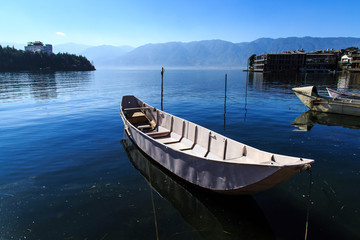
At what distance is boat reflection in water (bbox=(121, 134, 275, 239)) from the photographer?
25.1 feet

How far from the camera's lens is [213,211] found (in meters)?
8.65

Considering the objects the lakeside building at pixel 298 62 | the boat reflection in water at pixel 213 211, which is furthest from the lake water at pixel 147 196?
the lakeside building at pixel 298 62


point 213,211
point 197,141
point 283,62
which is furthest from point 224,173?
point 283,62

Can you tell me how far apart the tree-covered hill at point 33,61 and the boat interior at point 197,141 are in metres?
175

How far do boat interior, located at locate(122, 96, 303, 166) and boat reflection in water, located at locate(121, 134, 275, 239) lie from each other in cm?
180

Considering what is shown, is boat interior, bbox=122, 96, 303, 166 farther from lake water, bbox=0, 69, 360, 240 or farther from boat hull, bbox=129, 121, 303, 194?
lake water, bbox=0, 69, 360, 240

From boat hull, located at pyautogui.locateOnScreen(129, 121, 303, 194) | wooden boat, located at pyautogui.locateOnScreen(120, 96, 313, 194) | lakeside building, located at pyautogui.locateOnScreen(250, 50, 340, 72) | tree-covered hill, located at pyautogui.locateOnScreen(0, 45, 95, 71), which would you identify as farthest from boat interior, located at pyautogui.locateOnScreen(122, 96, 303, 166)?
tree-covered hill, located at pyautogui.locateOnScreen(0, 45, 95, 71)

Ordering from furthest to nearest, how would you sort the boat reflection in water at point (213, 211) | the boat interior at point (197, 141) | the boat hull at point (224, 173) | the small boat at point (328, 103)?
the small boat at point (328, 103) → the boat interior at point (197, 141) → the boat reflection in water at point (213, 211) → the boat hull at point (224, 173)

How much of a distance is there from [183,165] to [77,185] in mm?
5535

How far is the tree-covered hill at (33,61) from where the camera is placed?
14788 cm

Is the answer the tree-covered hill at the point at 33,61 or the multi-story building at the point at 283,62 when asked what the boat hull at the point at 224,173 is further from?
the tree-covered hill at the point at 33,61

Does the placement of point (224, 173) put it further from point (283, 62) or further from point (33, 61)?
point (33, 61)

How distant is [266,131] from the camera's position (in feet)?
62.0

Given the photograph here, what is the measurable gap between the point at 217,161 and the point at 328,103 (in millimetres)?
23415
